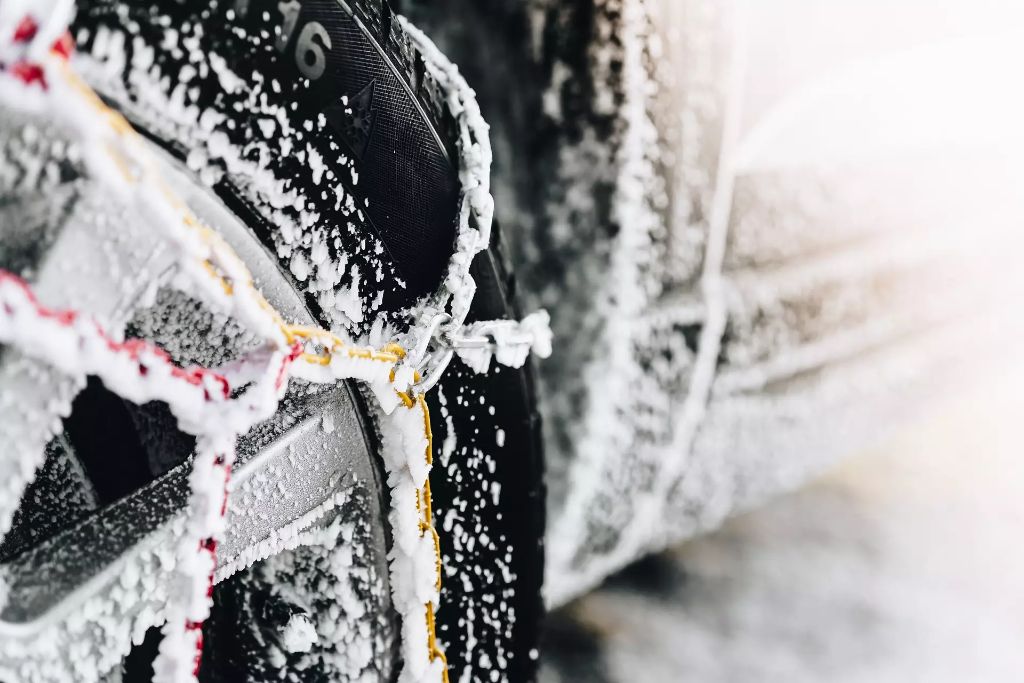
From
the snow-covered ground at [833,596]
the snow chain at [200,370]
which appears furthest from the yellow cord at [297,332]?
the snow-covered ground at [833,596]

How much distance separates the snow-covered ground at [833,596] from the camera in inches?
61.1

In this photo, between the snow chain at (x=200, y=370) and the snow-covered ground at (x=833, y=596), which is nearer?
the snow chain at (x=200, y=370)

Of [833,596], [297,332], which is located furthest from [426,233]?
[833,596]

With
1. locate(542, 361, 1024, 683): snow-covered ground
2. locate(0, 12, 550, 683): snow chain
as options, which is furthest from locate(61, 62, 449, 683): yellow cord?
locate(542, 361, 1024, 683): snow-covered ground

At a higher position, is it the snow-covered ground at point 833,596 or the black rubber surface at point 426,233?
the black rubber surface at point 426,233

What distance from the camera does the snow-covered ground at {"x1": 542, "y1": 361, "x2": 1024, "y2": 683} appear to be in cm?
155

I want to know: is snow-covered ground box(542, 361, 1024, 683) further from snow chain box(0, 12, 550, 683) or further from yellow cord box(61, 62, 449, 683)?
snow chain box(0, 12, 550, 683)

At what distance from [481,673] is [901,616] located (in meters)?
1.23

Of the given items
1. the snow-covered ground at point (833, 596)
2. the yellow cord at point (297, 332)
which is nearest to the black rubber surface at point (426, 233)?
the yellow cord at point (297, 332)

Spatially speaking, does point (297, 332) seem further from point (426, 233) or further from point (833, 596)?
point (833, 596)

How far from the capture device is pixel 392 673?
831mm

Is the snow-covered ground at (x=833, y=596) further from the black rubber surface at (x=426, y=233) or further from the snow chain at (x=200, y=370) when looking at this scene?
the snow chain at (x=200, y=370)

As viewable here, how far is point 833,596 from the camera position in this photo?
1773 mm

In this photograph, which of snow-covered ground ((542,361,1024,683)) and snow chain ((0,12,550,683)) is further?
snow-covered ground ((542,361,1024,683))
